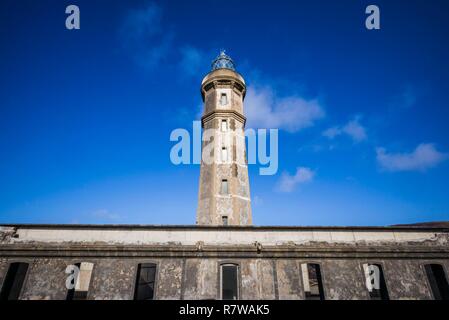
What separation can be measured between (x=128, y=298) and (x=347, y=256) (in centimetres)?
984

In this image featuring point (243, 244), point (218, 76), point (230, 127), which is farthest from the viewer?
point (218, 76)

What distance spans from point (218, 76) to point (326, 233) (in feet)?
51.7

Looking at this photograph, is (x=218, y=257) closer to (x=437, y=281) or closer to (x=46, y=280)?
(x=46, y=280)

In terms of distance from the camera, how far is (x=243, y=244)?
1233cm

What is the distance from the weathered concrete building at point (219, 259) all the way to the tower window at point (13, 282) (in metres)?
0.04

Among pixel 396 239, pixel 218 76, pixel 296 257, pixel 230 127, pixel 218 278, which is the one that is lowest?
pixel 218 278

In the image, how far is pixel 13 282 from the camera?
12117 millimetres

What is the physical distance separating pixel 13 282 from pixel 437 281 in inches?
789

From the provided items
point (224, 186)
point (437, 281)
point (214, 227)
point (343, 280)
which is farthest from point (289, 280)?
point (224, 186)
